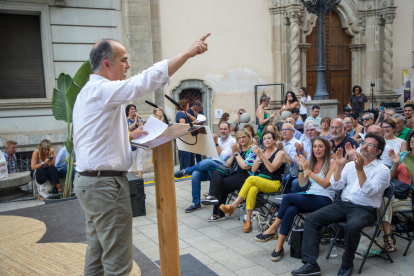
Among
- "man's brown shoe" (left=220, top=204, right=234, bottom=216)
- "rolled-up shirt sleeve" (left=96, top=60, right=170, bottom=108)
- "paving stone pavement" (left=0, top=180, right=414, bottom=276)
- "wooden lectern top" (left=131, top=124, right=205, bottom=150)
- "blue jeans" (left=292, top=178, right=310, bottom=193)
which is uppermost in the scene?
"rolled-up shirt sleeve" (left=96, top=60, right=170, bottom=108)

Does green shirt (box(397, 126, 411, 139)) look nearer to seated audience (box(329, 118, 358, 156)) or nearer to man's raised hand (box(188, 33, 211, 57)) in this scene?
seated audience (box(329, 118, 358, 156))

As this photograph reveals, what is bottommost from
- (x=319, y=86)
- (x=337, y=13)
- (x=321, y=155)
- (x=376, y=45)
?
(x=321, y=155)

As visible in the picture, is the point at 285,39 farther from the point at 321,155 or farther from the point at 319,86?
the point at 321,155

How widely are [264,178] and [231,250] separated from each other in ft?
4.39

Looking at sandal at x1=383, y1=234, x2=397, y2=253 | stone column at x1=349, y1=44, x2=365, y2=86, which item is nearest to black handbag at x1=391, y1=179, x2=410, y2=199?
sandal at x1=383, y1=234, x2=397, y2=253

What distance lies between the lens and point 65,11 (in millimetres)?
10617

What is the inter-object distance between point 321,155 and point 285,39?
9.91 meters

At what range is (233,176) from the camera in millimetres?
Result: 6816

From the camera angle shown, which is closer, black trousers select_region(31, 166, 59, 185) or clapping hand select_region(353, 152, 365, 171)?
clapping hand select_region(353, 152, 365, 171)

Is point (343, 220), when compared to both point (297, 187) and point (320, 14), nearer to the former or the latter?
point (297, 187)

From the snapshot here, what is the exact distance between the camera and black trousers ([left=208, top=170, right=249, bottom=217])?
673 cm

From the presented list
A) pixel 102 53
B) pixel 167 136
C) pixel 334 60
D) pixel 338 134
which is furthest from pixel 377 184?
pixel 334 60

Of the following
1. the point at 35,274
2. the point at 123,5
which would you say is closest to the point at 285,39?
the point at 123,5

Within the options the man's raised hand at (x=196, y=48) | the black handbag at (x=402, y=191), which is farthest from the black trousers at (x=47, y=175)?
the man's raised hand at (x=196, y=48)
